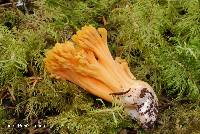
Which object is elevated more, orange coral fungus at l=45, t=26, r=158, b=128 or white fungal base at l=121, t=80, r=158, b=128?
orange coral fungus at l=45, t=26, r=158, b=128

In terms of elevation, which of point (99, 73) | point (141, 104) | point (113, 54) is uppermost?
point (113, 54)

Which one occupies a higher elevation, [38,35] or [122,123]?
[38,35]

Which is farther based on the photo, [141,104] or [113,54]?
[113,54]

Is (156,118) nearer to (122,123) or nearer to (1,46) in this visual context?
(122,123)

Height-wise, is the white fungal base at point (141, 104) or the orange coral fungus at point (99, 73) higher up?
the orange coral fungus at point (99, 73)

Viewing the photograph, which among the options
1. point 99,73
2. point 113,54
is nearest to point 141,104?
point 99,73

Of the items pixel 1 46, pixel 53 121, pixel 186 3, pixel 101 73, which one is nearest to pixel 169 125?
pixel 101 73

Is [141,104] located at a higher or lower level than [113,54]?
lower

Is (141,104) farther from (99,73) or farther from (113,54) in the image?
(113,54)
